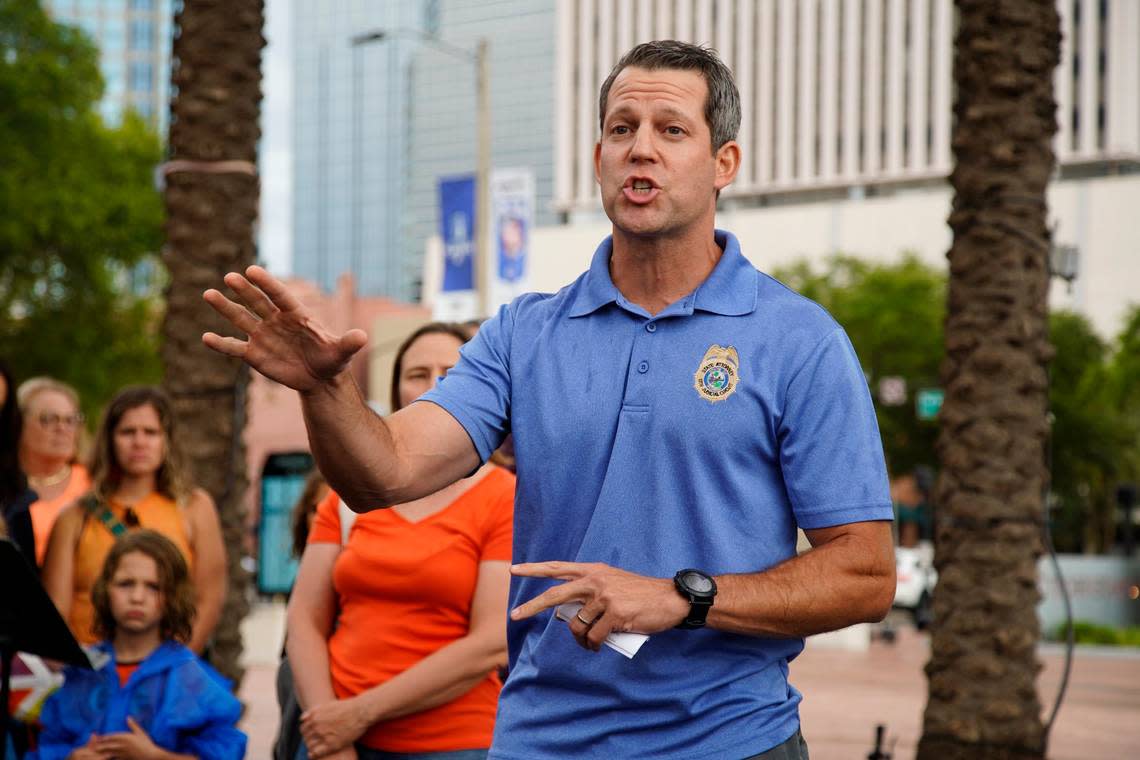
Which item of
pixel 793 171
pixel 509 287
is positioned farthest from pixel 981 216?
pixel 793 171

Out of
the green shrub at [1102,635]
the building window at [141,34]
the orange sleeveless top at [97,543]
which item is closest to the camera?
the orange sleeveless top at [97,543]

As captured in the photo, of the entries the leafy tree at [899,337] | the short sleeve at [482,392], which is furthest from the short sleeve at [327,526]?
the leafy tree at [899,337]

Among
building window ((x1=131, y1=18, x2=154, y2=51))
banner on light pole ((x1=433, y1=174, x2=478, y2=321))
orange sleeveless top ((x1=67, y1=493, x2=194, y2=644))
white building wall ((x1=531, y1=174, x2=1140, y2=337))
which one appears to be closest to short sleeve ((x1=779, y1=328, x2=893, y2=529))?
orange sleeveless top ((x1=67, y1=493, x2=194, y2=644))

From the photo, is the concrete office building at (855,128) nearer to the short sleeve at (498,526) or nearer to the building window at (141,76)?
the short sleeve at (498,526)

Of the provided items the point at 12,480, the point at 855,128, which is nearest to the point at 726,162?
the point at 12,480

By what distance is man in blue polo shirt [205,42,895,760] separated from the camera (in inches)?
101

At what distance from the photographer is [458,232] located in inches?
833

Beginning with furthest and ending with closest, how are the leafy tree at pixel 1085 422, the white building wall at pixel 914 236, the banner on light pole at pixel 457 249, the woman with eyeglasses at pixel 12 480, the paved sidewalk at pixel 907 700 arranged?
the white building wall at pixel 914 236 → the leafy tree at pixel 1085 422 → the banner on light pole at pixel 457 249 → the paved sidewalk at pixel 907 700 → the woman with eyeglasses at pixel 12 480

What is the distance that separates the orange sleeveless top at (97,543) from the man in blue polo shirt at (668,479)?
118 inches

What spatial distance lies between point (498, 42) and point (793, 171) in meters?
85.4

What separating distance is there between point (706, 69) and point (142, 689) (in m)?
3.00

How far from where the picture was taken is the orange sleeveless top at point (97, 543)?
5.57 m

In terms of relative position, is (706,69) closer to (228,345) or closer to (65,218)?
(228,345)

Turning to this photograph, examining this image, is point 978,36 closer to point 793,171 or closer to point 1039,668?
point 1039,668
